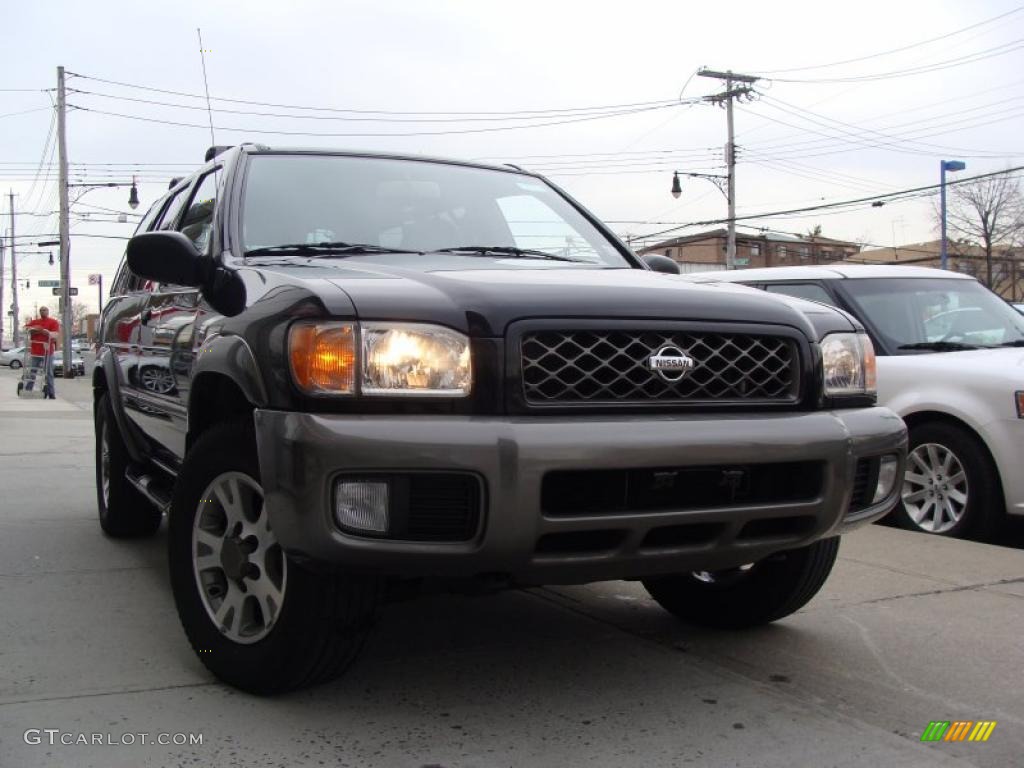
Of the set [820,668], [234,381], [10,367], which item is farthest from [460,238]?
[10,367]

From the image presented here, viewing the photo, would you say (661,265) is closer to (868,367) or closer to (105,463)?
(868,367)

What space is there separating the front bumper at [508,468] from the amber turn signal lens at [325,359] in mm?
96

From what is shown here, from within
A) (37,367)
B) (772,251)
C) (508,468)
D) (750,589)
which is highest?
(772,251)

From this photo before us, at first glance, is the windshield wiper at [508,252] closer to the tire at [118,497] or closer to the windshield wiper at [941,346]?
the tire at [118,497]

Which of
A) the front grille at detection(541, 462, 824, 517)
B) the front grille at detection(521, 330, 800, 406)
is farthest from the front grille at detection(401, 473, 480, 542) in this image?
the front grille at detection(521, 330, 800, 406)

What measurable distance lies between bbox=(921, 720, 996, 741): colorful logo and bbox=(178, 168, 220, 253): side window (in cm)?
297

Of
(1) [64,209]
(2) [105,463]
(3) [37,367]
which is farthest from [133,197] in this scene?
(2) [105,463]

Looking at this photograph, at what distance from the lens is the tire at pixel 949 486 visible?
5.82 meters

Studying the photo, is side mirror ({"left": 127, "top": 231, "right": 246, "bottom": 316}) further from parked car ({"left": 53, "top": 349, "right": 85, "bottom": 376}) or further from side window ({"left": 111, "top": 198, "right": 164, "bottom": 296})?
parked car ({"left": 53, "top": 349, "right": 85, "bottom": 376})

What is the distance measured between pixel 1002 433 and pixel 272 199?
4297 millimetres

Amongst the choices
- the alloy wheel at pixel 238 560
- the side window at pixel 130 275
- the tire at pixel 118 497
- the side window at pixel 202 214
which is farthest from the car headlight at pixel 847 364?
the tire at pixel 118 497

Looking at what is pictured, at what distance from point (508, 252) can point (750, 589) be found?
1.60 meters

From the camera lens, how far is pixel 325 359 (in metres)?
2.67

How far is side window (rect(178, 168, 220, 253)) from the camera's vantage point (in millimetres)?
3947
